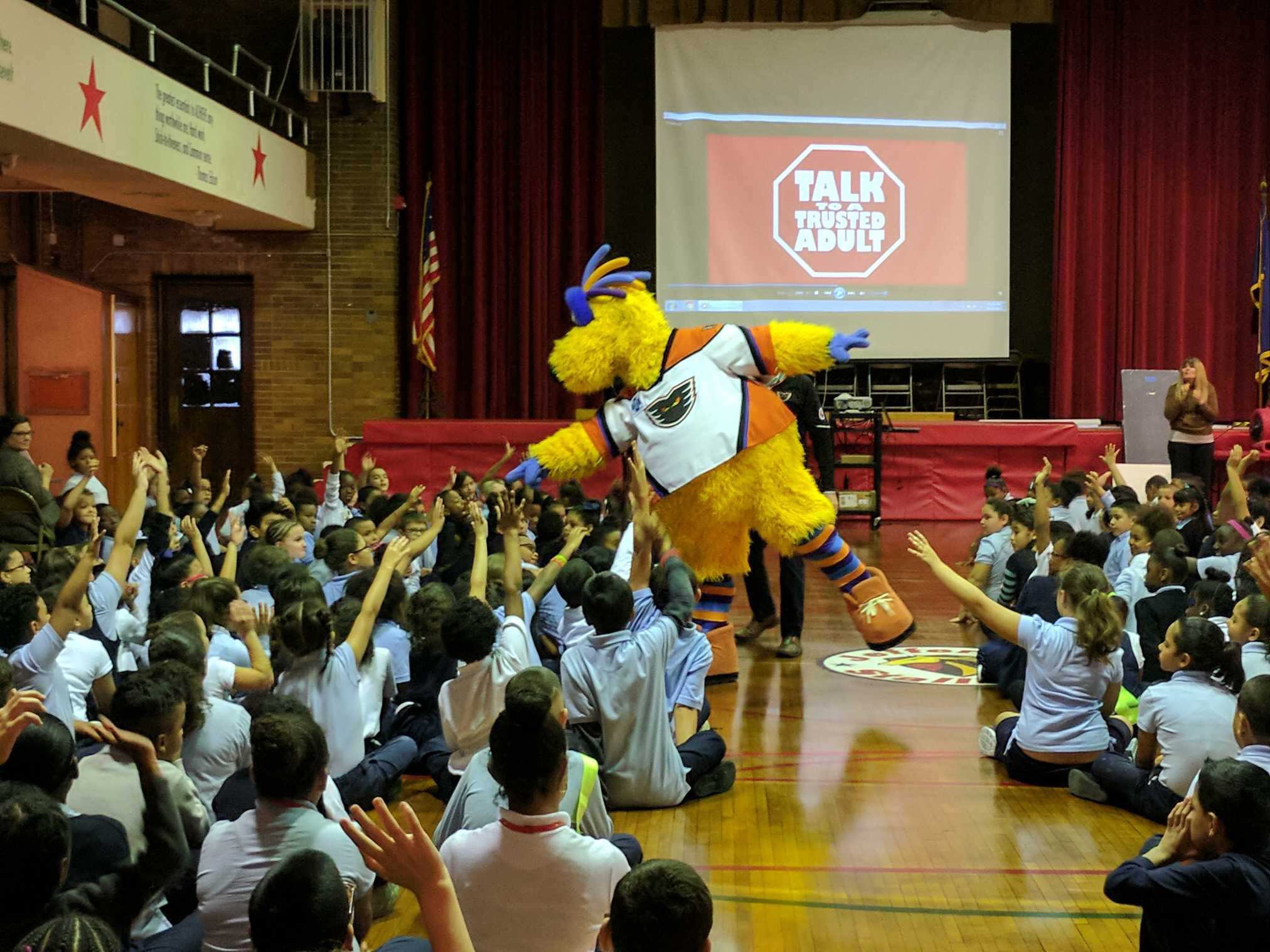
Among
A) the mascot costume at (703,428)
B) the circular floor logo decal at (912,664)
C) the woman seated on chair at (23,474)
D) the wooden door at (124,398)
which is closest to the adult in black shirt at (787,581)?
the circular floor logo decal at (912,664)

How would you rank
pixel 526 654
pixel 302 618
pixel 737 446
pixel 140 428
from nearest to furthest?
pixel 302 618, pixel 526 654, pixel 737 446, pixel 140 428

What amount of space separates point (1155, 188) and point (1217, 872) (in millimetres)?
11890

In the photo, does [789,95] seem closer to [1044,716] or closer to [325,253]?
[325,253]

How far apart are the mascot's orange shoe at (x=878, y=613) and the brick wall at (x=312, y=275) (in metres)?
7.65

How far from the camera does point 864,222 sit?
12.8 meters

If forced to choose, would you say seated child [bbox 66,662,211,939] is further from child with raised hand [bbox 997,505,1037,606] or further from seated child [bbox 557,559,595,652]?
child with raised hand [bbox 997,505,1037,606]

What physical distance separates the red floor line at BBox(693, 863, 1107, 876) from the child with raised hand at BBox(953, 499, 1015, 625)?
2.84 m

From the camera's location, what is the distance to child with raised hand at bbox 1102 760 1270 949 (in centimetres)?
257

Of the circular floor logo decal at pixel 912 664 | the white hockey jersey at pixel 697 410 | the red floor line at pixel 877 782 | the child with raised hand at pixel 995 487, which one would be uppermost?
the white hockey jersey at pixel 697 410

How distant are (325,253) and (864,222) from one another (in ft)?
15.7

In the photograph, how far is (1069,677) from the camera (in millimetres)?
4570

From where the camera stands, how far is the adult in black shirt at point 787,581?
262 inches

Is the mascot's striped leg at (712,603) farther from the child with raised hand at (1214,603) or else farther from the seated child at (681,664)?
the child with raised hand at (1214,603)

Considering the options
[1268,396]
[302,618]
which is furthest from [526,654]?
[1268,396]
